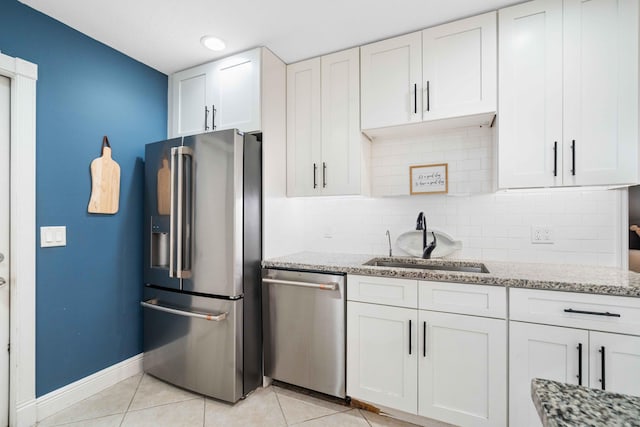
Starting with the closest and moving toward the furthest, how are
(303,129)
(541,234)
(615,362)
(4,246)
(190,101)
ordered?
(615,362), (4,246), (541,234), (303,129), (190,101)

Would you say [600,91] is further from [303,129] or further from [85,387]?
[85,387]

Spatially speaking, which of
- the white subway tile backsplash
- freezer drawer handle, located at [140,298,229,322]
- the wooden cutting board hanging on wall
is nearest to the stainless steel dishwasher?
freezer drawer handle, located at [140,298,229,322]

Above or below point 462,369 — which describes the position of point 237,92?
above

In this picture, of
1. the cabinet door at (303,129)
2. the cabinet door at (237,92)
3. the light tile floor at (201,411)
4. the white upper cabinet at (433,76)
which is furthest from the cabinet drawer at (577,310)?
the cabinet door at (237,92)

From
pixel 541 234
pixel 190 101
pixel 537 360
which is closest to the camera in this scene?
pixel 537 360

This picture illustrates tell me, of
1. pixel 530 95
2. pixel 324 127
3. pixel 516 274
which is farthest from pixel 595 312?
pixel 324 127

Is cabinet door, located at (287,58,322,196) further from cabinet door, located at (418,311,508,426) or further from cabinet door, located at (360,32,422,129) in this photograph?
cabinet door, located at (418,311,508,426)

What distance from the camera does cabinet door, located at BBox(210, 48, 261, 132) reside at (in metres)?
2.28

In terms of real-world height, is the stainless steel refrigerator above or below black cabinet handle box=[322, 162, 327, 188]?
below

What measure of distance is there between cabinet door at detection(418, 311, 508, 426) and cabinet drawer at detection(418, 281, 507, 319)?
0.04 m

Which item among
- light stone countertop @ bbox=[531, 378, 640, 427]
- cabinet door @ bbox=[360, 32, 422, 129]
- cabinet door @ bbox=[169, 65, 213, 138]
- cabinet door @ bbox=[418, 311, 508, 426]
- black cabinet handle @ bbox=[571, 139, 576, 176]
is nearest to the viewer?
light stone countertop @ bbox=[531, 378, 640, 427]

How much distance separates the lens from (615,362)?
141 centimetres

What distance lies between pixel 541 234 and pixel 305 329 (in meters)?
1.72

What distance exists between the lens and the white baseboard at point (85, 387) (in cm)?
188
